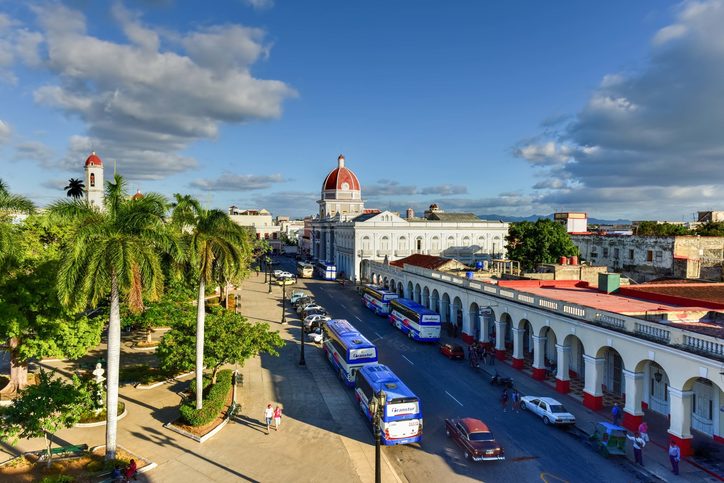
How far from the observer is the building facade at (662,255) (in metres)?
47.4

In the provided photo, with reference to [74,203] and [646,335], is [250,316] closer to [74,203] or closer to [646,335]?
[74,203]

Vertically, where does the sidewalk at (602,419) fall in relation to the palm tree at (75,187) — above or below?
below

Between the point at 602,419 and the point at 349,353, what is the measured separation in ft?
44.9

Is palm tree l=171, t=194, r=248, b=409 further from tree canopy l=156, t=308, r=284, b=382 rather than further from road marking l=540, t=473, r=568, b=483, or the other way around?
road marking l=540, t=473, r=568, b=483

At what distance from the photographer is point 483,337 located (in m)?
36.3

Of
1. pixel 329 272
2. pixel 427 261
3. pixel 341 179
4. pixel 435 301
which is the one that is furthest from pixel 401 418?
pixel 341 179

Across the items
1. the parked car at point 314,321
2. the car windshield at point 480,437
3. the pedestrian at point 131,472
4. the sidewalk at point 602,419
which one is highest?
the parked car at point 314,321

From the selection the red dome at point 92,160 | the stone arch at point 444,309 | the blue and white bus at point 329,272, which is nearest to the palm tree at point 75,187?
the red dome at point 92,160

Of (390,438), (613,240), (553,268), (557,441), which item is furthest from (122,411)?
(613,240)

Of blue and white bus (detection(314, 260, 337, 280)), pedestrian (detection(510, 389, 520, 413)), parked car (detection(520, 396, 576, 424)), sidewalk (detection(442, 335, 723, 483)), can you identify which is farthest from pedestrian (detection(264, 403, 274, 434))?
blue and white bus (detection(314, 260, 337, 280))

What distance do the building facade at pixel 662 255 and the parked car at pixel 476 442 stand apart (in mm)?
34549

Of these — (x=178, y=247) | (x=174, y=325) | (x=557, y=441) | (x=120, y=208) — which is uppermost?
(x=120, y=208)

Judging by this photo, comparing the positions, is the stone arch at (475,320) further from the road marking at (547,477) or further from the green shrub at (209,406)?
the green shrub at (209,406)

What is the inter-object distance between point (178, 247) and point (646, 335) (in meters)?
21.0
